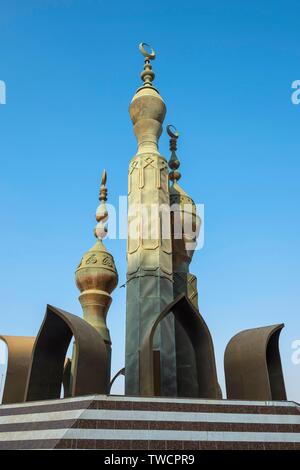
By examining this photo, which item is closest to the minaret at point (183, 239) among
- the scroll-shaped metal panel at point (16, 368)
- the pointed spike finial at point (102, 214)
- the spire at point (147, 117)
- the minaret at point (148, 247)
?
the minaret at point (148, 247)

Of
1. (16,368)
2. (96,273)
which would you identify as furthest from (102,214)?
(16,368)

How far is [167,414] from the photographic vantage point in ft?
38.1

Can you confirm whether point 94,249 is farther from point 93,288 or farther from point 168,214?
point 168,214

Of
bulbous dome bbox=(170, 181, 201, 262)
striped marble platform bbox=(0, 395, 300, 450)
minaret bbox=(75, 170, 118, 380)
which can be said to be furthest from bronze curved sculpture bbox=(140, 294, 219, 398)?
minaret bbox=(75, 170, 118, 380)

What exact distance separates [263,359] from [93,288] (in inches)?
445

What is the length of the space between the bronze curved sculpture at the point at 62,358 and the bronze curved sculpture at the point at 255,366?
408 cm

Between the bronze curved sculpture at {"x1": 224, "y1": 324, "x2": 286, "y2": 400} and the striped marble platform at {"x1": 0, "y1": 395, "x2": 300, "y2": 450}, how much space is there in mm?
1202

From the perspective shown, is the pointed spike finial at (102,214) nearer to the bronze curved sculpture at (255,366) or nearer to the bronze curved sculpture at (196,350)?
the bronze curved sculpture at (196,350)

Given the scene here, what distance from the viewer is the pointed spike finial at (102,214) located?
26.1 m

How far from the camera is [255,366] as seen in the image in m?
14.0

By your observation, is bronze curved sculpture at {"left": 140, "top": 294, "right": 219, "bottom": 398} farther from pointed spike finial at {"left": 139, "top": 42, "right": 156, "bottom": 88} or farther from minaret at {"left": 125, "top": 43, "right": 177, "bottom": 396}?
pointed spike finial at {"left": 139, "top": 42, "right": 156, "bottom": 88}

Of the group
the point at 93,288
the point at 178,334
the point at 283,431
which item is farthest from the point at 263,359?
the point at 93,288
